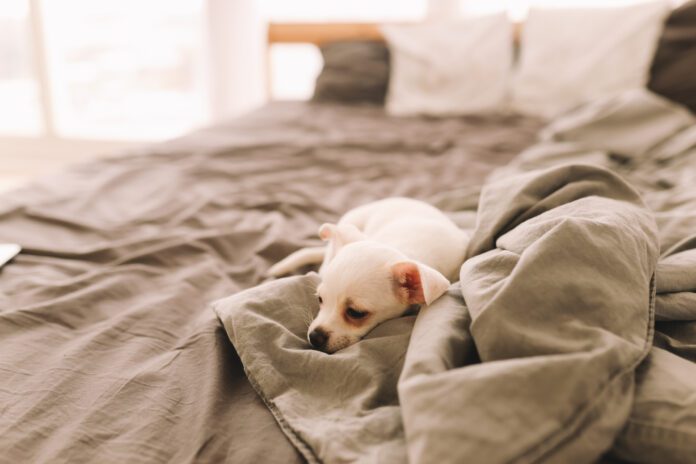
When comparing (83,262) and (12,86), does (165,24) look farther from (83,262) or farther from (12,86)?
(83,262)

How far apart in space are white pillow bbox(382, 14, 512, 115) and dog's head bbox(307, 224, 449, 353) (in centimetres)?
159

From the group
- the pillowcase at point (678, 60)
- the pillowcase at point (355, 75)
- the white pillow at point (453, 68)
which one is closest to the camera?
the pillowcase at point (678, 60)

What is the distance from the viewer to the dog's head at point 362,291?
812 millimetres

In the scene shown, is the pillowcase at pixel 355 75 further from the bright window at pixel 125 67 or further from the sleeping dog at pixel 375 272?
the sleeping dog at pixel 375 272

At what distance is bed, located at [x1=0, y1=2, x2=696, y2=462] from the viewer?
520mm

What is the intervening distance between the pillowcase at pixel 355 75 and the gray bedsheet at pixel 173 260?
0.33 metres

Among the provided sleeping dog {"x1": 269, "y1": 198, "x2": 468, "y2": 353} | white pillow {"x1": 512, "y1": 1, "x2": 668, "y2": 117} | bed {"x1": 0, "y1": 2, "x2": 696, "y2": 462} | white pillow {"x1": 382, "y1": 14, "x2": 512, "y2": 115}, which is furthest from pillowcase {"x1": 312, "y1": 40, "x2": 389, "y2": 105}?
sleeping dog {"x1": 269, "y1": 198, "x2": 468, "y2": 353}

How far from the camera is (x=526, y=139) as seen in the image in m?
1.91

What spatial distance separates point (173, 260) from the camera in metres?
1.09

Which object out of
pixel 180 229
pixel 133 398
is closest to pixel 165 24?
pixel 180 229

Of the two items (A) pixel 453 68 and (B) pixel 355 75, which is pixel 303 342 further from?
(B) pixel 355 75

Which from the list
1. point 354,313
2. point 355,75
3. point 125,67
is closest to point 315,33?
point 355,75

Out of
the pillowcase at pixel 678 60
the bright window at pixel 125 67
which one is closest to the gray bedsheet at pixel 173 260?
the pillowcase at pixel 678 60

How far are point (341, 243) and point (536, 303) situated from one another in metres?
0.43
